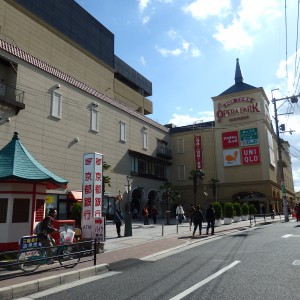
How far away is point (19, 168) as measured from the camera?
36.9ft

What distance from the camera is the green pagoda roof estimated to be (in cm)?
1080

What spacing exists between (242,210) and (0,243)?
83.2 feet

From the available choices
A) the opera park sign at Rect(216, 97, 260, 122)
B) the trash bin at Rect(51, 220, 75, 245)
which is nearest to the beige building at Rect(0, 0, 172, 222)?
the trash bin at Rect(51, 220, 75, 245)

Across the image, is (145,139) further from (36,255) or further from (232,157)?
(36,255)

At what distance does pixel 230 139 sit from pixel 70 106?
26.3 meters

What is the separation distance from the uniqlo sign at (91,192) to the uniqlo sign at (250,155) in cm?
3522

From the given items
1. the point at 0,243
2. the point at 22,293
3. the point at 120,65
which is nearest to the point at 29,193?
the point at 0,243

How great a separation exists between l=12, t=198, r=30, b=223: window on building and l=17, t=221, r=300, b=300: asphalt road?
12.3 feet

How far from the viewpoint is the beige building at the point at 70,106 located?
24.5 metres

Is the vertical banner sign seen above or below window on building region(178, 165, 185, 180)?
above

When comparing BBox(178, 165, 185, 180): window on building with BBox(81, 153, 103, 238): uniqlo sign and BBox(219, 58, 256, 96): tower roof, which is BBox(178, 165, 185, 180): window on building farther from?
BBox(81, 153, 103, 238): uniqlo sign

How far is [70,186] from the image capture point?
2838 cm

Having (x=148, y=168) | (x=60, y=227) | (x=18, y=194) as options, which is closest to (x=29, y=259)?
(x=60, y=227)

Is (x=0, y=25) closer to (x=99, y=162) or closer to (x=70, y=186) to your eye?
(x=70, y=186)
